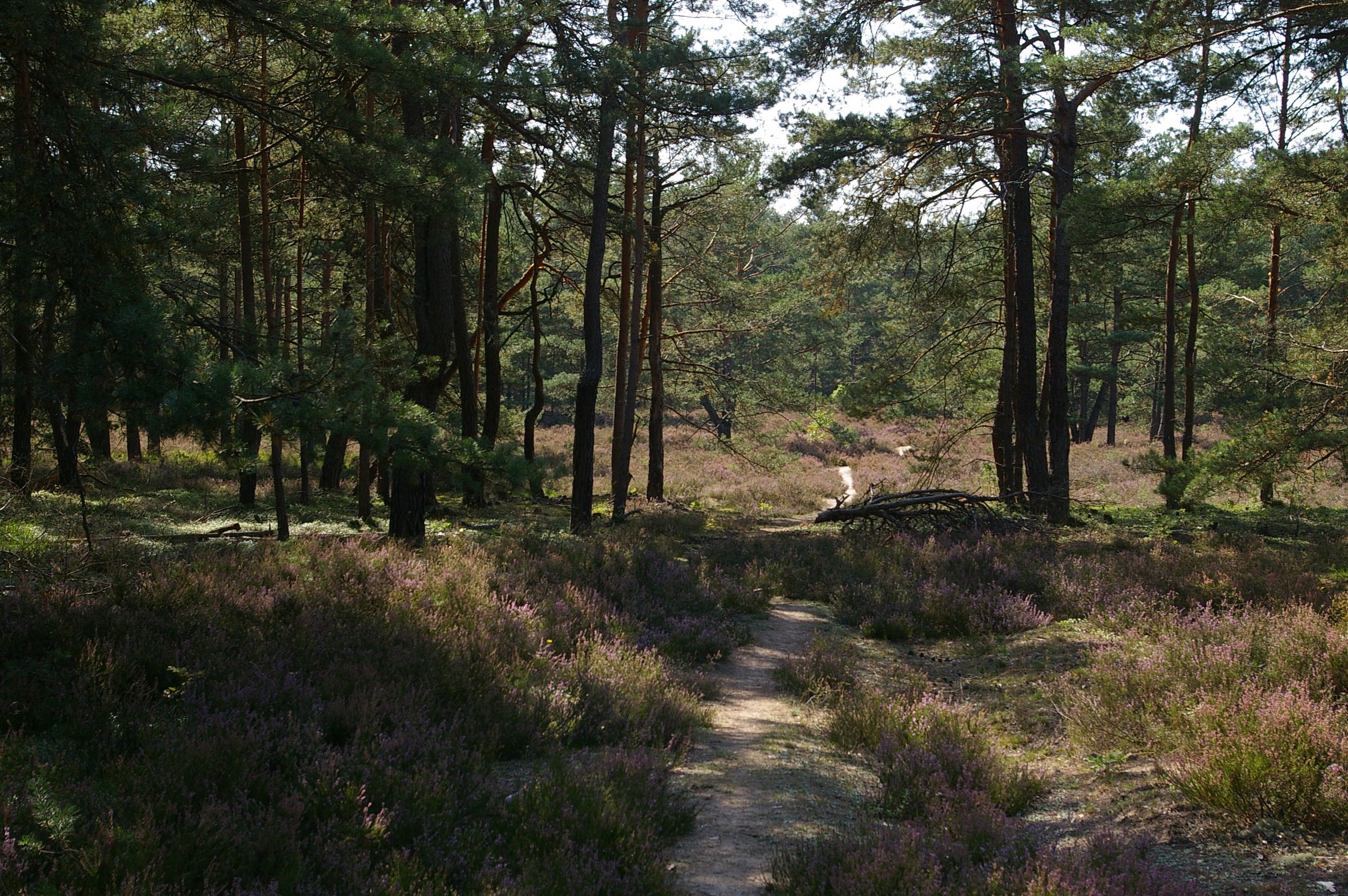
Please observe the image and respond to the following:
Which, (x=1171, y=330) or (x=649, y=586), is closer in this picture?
(x=649, y=586)

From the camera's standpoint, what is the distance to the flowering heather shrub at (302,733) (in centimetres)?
333

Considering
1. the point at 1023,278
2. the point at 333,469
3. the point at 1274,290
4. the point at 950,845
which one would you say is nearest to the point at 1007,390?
the point at 1023,278

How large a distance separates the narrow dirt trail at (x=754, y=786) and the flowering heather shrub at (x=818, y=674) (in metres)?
0.15

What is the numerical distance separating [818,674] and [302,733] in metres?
4.42

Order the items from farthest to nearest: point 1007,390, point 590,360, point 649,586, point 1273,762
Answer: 1. point 1007,390
2. point 590,360
3. point 649,586
4. point 1273,762

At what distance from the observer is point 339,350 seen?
642cm

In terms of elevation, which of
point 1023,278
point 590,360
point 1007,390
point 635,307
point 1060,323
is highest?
point 1023,278

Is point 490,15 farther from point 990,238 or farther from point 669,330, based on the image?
point 669,330

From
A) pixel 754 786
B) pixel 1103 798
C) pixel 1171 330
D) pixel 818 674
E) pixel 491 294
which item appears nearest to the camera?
pixel 1103 798

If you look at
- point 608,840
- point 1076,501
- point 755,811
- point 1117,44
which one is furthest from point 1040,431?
point 608,840

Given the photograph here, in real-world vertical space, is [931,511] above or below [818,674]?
above

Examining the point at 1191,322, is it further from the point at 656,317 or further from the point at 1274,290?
the point at 656,317

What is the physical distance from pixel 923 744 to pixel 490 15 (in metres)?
9.39

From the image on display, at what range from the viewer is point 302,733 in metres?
4.44
